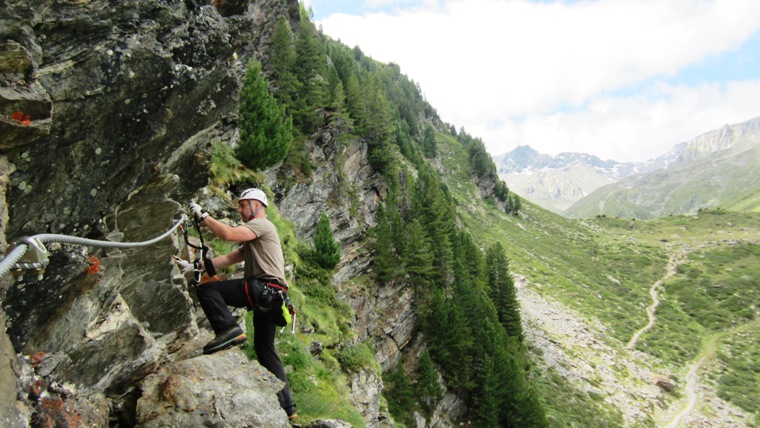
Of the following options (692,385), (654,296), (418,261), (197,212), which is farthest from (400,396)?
(654,296)

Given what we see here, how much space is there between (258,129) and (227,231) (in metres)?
18.0

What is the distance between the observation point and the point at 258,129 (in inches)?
941

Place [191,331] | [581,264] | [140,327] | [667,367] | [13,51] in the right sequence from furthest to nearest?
[581,264]
[667,367]
[191,331]
[140,327]
[13,51]

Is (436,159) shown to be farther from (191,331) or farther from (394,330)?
(191,331)

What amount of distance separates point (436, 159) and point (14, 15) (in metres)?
137

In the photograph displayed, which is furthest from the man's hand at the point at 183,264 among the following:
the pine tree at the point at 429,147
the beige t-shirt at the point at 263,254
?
the pine tree at the point at 429,147

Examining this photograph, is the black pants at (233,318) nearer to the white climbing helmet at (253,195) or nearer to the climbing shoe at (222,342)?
the climbing shoe at (222,342)

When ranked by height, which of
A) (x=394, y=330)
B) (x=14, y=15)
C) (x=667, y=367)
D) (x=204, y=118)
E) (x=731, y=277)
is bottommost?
(x=667, y=367)

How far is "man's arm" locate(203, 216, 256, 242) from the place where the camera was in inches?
283

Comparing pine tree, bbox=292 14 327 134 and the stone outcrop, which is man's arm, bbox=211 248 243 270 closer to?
the stone outcrop

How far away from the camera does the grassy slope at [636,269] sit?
71.2 meters

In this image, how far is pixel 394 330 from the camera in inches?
1756

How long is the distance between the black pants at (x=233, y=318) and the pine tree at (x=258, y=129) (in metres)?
15.7

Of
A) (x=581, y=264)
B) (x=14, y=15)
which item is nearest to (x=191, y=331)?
(x=14, y=15)
